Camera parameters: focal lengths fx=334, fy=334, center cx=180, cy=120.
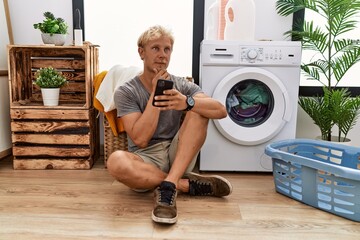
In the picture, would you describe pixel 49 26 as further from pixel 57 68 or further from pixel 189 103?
pixel 189 103

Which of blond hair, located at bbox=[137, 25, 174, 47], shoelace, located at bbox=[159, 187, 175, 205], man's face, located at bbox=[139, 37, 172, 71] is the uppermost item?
blond hair, located at bbox=[137, 25, 174, 47]

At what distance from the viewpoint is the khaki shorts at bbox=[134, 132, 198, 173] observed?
5.61ft

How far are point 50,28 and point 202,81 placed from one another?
3.38 feet

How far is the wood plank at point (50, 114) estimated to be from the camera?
2111mm

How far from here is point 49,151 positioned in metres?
2.15

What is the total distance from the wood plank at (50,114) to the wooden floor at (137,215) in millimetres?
403

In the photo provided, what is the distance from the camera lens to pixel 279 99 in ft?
6.66

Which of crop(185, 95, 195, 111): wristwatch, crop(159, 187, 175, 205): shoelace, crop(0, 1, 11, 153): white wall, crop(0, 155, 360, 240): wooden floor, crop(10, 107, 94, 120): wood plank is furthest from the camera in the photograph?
crop(0, 1, 11, 153): white wall

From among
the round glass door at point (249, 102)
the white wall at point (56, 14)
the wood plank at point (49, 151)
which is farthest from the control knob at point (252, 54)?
the wood plank at point (49, 151)

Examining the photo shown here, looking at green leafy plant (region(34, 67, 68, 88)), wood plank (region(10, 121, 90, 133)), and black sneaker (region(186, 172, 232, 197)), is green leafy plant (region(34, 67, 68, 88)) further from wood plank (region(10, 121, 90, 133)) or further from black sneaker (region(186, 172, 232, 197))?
black sneaker (region(186, 172, 232, 197))

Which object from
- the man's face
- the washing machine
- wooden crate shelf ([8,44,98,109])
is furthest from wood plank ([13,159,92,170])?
the man's face

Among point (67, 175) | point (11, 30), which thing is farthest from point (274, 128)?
point (11, 30)

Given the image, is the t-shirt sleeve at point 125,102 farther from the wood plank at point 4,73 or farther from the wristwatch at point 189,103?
the wood plank at point 4,73

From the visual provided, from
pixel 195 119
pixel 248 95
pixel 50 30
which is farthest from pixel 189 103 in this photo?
pixel 50 30
